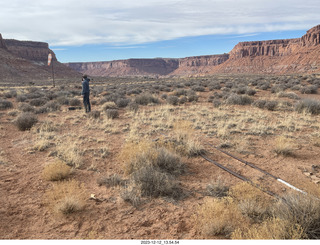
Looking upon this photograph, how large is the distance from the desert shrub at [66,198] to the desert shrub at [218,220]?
2064 millimetres

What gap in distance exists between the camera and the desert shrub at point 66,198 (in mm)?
3406

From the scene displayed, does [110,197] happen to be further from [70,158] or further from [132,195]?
[70,158]

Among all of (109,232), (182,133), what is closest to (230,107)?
(182,133)

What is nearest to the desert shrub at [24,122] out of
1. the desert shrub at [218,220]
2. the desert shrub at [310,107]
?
→ the desert shrub at [218,220]

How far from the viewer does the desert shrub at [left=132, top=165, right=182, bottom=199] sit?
4023 millimetres

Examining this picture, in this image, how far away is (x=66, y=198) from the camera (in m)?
3.45

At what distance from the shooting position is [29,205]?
12.1 feet

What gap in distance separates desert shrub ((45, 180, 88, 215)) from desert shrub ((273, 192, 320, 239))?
3251 millimetres

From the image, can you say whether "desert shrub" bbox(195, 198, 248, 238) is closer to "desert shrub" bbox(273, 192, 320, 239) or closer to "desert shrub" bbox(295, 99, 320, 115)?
"desert shrub" bbox(273, 192, 320, 239)

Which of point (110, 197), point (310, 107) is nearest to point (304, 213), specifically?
point (110, 197)

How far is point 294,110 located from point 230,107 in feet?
12.1

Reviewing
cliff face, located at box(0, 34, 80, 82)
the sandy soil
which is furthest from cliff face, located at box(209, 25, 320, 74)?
the sandy soil

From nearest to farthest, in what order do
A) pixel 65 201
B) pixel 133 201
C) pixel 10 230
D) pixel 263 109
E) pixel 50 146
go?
pixel 10 230 < pixel 65 201 < pixel 133 201 < pixel 50 146 < pixel 263 109

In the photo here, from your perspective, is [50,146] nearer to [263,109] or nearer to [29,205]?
[29,205]
